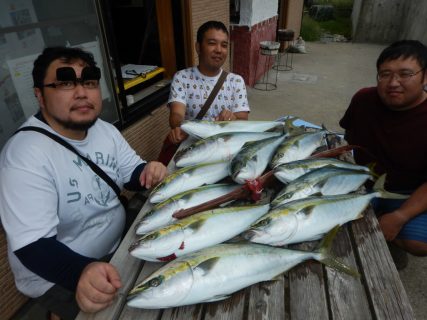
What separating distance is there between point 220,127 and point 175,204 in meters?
1.12

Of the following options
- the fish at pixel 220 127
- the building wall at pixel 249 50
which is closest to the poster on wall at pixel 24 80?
the fish at pixel 220 127

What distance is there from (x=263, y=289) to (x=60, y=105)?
5.11 ft

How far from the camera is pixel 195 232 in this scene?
1460 mm

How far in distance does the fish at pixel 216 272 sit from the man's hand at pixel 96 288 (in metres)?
0.10

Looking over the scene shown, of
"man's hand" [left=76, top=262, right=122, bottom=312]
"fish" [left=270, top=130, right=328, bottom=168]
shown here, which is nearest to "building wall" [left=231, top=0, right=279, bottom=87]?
"fish" [left=270, top=130, right=328, bottom=168]

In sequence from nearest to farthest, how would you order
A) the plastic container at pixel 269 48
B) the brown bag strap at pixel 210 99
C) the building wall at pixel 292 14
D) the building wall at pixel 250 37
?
the brown bag strap at pixel 210 99 → the building wall at pixel 250 37 → the plastic container at pixel 269 48 → the building wall at pixel 292 14

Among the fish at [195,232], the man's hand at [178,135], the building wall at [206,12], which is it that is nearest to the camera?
the fish at [195,232]

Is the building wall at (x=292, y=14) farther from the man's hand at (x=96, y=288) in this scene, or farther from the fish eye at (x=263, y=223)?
the man's hand at (x=96, y=288)

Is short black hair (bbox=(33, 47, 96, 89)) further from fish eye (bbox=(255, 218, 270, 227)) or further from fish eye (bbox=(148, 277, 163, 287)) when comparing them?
fish eye (bbox=(255, 218, 270, 227))

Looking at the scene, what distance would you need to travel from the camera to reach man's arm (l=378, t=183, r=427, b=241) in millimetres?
2230

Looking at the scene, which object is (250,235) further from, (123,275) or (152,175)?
(152,175)

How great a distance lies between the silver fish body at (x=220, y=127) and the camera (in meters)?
2.52

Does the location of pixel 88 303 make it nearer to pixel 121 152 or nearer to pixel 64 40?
pixel 121 152

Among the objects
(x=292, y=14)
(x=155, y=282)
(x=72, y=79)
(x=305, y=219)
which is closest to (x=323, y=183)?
(x=305, y=219)
